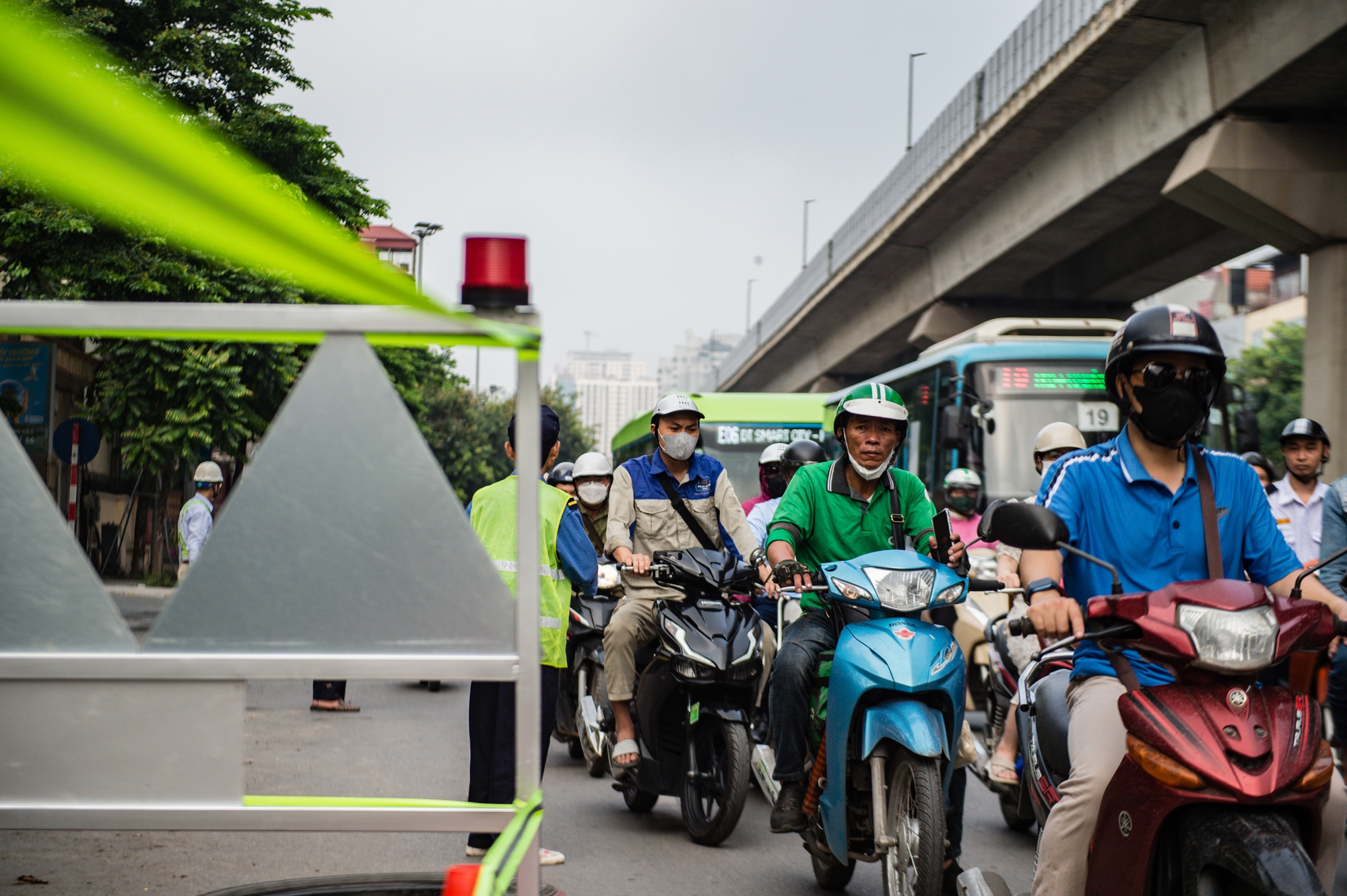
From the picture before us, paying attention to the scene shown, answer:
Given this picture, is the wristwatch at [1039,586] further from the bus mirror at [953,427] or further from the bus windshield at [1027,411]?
the bus windshield at [1027,411]

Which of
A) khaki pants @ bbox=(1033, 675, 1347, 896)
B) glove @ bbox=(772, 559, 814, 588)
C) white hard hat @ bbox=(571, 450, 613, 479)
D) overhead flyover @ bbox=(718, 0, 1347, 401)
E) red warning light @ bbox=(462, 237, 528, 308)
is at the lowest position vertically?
khaki pants @ bbox=(1033, 675, 1347, 896)

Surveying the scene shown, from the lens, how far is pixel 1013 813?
6.15m

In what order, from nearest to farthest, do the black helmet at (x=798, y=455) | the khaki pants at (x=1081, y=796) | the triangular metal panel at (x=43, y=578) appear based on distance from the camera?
1. the triangular metal panel at (x=43, y=578)
2. the khaki pants at (x=1081, y=796)
3. the black helmet at (x=798, y=455)

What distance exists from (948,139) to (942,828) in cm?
1766

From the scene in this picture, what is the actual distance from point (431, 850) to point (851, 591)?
Answer: 93.7 inches

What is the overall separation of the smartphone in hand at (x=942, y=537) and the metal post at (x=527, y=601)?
272 cm

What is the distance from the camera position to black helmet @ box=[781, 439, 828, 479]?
339 inches

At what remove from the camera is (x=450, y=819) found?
6.61 feet

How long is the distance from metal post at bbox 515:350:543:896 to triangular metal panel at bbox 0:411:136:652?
598mm

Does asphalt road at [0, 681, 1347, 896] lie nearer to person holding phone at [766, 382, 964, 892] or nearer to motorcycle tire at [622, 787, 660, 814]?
motorcycle tire at [622, 787, 660, 814]

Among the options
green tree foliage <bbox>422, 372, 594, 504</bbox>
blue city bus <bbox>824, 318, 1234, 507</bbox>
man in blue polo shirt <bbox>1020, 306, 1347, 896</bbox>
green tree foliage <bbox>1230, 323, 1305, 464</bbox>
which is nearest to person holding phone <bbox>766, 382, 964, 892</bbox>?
man in blue polo shirt <bbox>1020, 306, 1347, 896</bbox>

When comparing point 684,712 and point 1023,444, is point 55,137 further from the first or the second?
point 1023,444

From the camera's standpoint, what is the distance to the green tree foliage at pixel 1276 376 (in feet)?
120

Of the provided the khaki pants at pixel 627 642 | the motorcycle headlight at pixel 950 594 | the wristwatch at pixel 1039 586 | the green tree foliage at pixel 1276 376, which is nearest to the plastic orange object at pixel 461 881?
the wristwatch at pixel 1039 586
